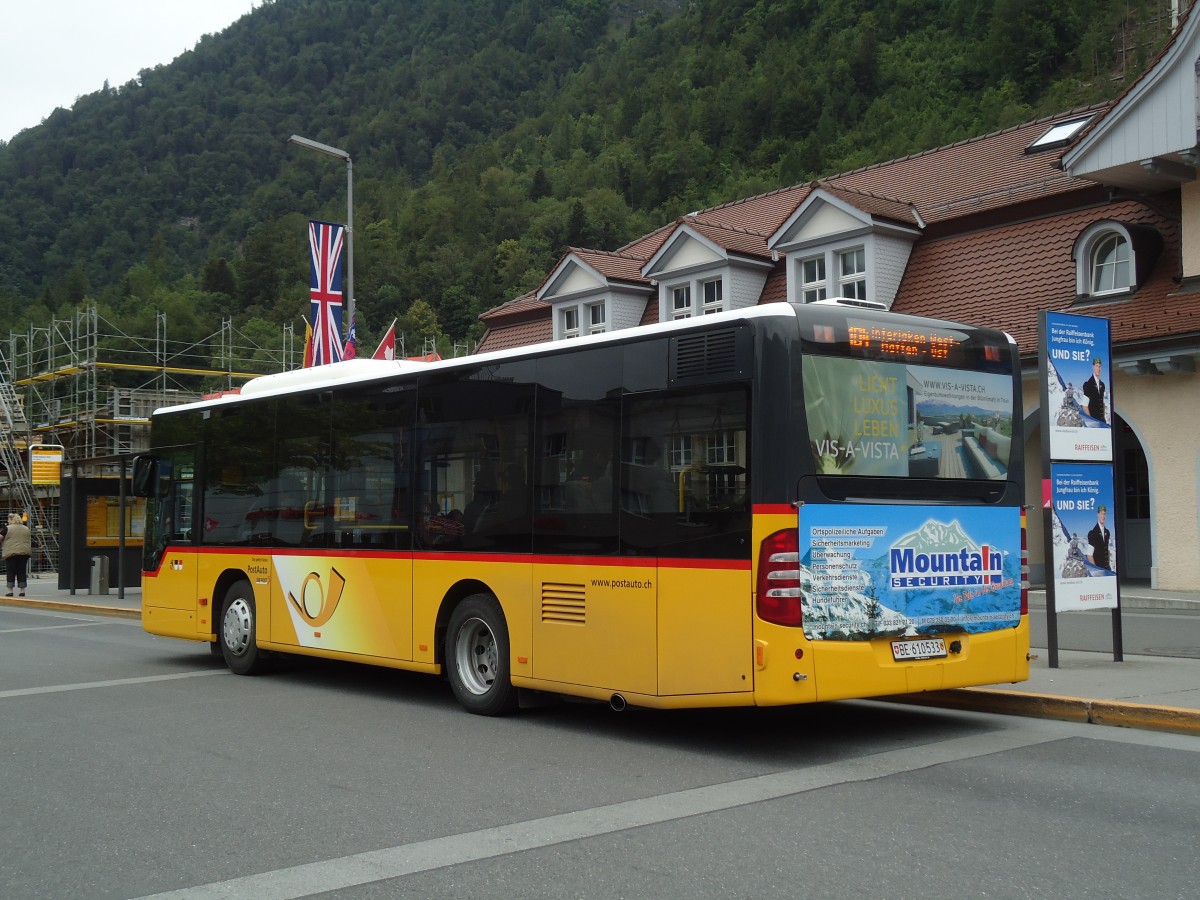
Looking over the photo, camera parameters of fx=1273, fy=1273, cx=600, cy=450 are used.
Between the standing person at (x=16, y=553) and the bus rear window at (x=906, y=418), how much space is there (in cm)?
2404

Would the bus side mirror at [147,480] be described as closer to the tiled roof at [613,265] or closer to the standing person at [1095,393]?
the standing person at [1095,393]

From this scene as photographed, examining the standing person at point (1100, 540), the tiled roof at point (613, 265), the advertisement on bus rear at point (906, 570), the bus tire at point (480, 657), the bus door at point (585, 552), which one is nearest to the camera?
the advertisement on bus rear at point (906, 570)

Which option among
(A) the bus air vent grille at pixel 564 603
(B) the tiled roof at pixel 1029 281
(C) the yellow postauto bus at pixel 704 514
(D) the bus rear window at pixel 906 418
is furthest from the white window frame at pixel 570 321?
(D) the bus rear window at pixel 906 418

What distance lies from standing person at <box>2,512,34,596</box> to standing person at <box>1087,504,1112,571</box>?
23.2 meters

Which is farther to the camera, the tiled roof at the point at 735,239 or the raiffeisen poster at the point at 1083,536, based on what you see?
the tiled roof at the point at 735,239

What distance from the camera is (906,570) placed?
28.2 ft

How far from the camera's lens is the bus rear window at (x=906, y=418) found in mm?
8352

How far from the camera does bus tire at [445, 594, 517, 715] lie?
10.0 meters

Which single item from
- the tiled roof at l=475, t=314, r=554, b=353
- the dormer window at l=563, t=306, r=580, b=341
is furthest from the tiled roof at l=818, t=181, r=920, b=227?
the tiled roof at l=475, t=314, r=554, b=353

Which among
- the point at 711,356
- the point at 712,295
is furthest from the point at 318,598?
the point at 712,295

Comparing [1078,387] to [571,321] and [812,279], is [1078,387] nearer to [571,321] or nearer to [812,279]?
[812,279]

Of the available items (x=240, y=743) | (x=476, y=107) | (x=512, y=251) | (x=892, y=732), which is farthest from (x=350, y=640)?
(x=476, y=107)

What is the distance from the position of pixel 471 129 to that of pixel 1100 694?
168497mm

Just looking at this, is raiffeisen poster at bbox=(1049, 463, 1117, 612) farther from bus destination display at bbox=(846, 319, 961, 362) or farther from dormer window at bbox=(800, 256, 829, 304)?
dormer window at bbox=(800, 256, 829, 304)
